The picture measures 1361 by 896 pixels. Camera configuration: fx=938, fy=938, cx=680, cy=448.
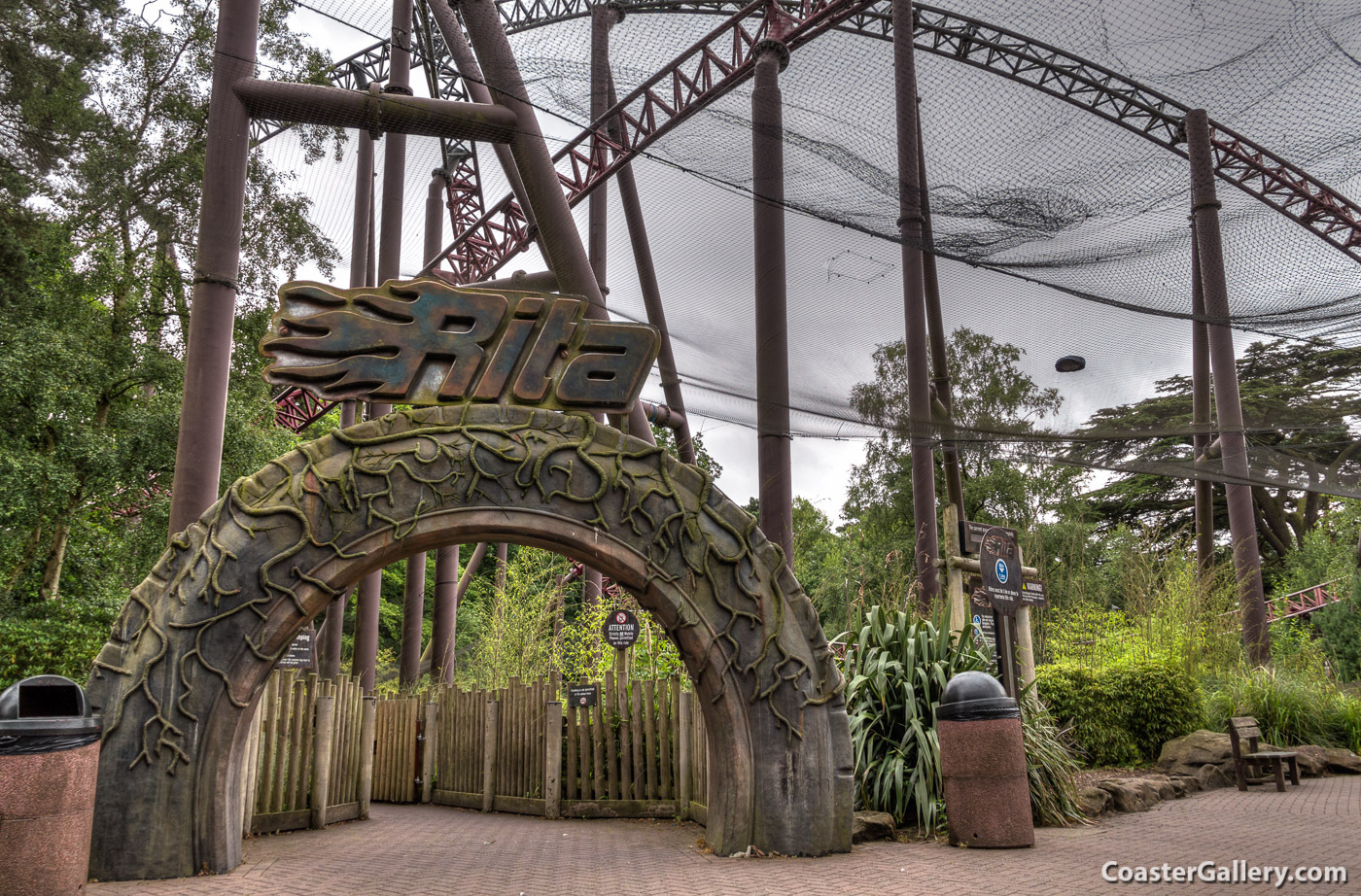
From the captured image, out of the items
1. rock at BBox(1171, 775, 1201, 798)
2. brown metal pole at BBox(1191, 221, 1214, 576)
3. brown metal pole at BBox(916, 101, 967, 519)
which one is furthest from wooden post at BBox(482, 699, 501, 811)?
brown metal pole at BBox(1191, 221, 1214, 576)

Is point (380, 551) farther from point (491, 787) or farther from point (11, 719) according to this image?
point (491, 787)

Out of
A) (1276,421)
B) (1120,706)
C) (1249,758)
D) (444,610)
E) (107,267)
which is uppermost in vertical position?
(107,267)

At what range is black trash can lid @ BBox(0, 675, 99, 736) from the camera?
475 centimetres

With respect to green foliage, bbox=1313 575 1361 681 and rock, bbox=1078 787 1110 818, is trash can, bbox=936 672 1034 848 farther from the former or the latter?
green foliage, bbox=1313 575 1361 681

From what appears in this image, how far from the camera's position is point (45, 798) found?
4.64 m

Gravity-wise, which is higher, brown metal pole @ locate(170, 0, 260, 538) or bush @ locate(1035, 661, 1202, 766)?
brown metal pole @ locate(170, 0, 260, 538)

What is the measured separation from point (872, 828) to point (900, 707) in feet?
3.70

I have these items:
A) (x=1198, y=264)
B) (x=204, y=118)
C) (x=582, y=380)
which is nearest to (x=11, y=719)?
(x=582, y=380)

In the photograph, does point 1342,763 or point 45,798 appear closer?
point 45,798

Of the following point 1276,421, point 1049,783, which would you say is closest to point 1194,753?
point 1049,783

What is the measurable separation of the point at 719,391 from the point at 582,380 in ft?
4.67

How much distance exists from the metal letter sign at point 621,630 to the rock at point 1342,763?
7.83 meters

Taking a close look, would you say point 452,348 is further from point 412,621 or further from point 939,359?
point 412,621

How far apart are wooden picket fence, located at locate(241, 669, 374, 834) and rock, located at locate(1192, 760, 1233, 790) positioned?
8.33 m
